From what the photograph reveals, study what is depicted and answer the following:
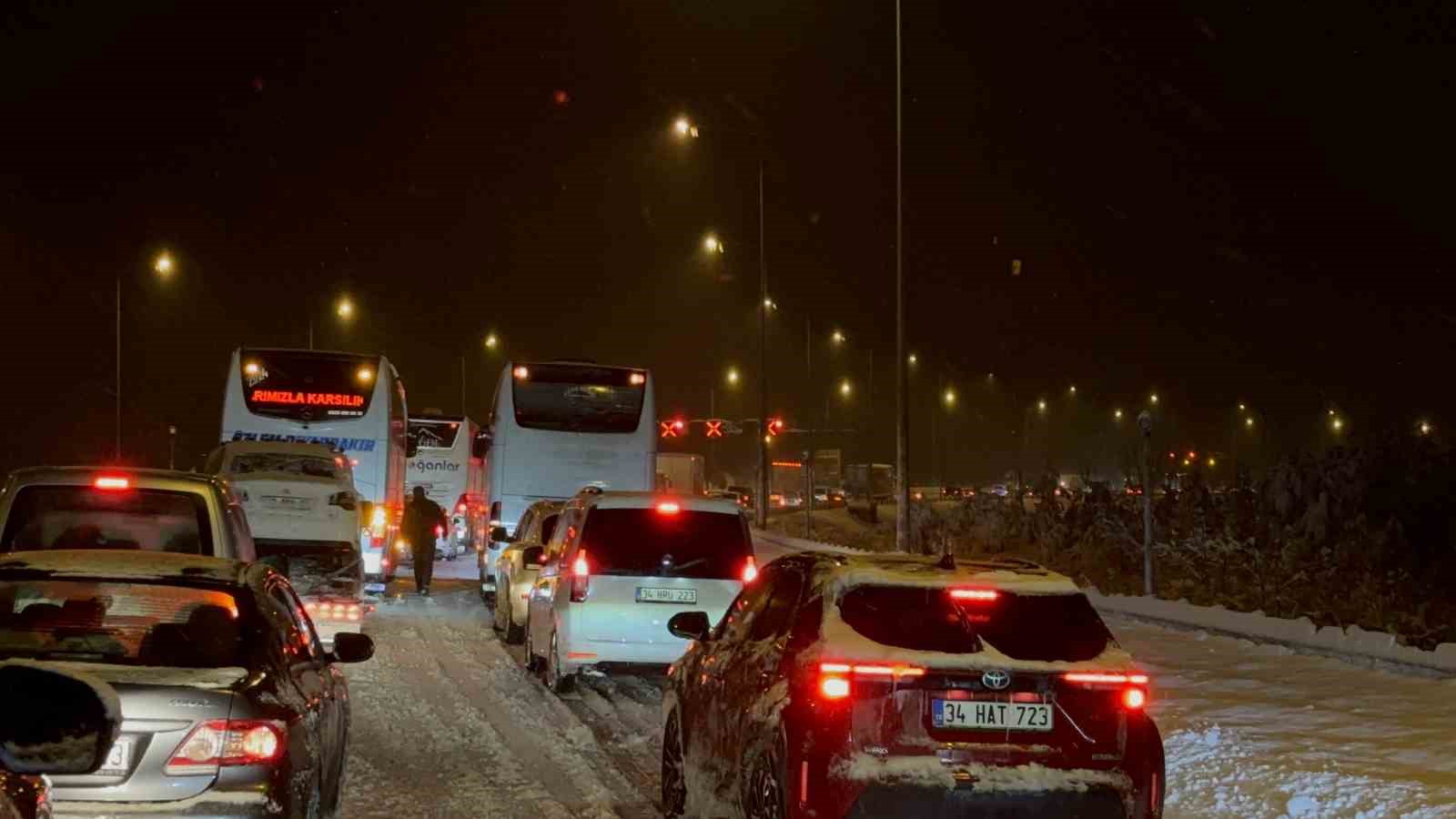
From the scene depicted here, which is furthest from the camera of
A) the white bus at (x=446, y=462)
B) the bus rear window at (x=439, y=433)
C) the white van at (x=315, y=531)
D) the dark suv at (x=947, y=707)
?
the bus rear window at (x=439, y=433)

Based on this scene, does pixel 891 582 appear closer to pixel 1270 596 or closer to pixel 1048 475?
pixel 1270 596

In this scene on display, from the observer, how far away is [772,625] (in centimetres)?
768

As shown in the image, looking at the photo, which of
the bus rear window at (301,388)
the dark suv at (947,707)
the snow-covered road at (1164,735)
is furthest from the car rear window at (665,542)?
the bus rear window at (301,388)

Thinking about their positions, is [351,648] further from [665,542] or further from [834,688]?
[665,542]

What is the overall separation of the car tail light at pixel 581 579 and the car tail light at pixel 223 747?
296 inches

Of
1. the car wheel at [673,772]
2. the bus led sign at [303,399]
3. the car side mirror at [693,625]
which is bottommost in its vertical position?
the car wheel at [673,772]

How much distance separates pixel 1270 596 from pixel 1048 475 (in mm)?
10501

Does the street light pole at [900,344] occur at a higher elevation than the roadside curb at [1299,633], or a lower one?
higher

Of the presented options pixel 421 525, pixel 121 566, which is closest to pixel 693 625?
pixel 121 566

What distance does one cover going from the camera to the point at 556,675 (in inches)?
550

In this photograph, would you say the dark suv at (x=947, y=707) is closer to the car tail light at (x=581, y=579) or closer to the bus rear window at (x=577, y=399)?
the car tail light at (x=581, y=579)

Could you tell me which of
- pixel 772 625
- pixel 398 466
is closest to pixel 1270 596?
pixel 772 625

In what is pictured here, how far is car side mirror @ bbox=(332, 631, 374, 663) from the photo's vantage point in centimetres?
805

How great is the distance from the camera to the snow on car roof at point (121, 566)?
22.3 feet
